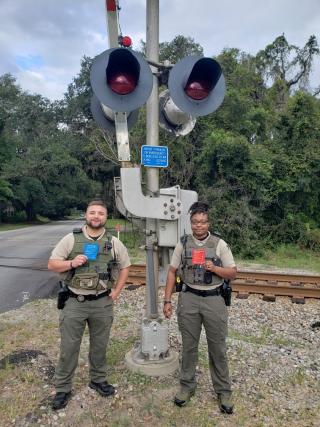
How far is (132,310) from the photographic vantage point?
696 centimetres

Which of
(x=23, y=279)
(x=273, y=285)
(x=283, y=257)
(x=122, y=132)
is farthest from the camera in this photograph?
(x=283, y=257)

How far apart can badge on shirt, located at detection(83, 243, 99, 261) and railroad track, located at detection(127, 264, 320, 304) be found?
15.5 ft

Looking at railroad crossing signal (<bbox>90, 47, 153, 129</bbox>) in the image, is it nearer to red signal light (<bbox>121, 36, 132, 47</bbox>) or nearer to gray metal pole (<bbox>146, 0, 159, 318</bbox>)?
red signal light (<bbox>121, 36, 132, 47</bbox>)

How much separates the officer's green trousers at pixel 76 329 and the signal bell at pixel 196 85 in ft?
6.66

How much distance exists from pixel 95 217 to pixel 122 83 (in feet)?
4.16

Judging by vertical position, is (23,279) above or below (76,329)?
below

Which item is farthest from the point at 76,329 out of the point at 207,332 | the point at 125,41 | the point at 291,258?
the point at 291,258

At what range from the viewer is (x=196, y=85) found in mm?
3998

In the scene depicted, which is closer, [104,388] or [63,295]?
[63,295]

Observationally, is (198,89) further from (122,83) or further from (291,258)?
(291,258)

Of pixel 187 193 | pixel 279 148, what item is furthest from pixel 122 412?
pixel 279 148

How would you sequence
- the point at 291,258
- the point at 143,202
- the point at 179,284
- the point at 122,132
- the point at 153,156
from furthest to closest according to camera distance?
1. the point at 291,258
2. the point at 153,156
3. the point at 143,202
4. the point at 122,132
5. the point at 179,284

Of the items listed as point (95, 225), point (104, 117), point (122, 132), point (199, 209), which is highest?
point (104, 117)

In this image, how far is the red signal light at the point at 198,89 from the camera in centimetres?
399
